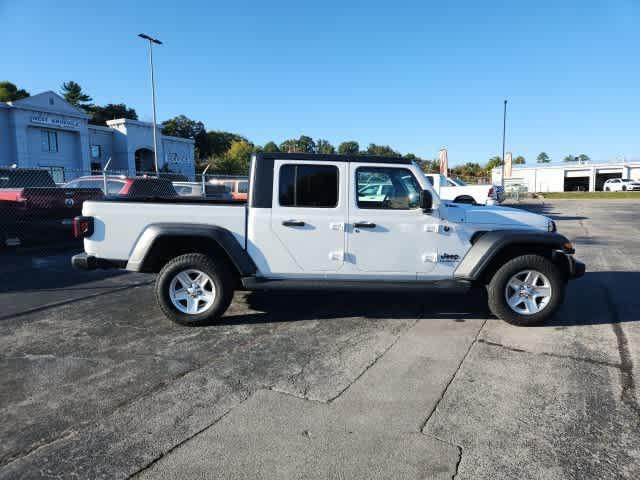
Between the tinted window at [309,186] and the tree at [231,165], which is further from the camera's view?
Result: the tree at [231,165]

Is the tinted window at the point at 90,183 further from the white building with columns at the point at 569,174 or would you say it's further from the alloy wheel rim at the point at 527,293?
the white building with columns at the point at 569,174

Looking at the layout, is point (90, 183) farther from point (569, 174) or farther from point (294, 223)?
point (569, 174)

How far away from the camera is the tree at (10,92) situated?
5488 centimetres

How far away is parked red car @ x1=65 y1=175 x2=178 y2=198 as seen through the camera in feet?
38.7

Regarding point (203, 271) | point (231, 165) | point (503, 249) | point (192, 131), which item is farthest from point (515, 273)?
point (192, 131)

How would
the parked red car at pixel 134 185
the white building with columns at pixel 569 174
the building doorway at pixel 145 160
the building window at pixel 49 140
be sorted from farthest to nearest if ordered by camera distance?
1. the white building with columns at pixel 569 174
2. the building doorway at pixel 145 160
3. the building window at pixel 49 140
4. the parked red car at pixel 134 185

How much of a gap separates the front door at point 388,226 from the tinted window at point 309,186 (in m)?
0.23

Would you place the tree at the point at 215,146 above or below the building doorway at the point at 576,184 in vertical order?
above

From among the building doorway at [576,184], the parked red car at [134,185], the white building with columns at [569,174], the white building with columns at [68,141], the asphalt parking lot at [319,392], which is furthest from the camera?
the building doorway at [576,184]

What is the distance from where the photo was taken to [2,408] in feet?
10.4

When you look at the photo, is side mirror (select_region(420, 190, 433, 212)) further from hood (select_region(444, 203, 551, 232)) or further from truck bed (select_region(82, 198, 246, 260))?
truck bed (select_region(82, 198, 246, 260))

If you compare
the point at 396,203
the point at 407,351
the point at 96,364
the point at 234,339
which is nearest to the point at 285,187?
the point at 396,203

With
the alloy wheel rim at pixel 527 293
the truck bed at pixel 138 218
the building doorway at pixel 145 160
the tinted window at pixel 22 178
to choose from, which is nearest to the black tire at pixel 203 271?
the truck bed at pixel 138 218

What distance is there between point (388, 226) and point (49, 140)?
4188 cm
